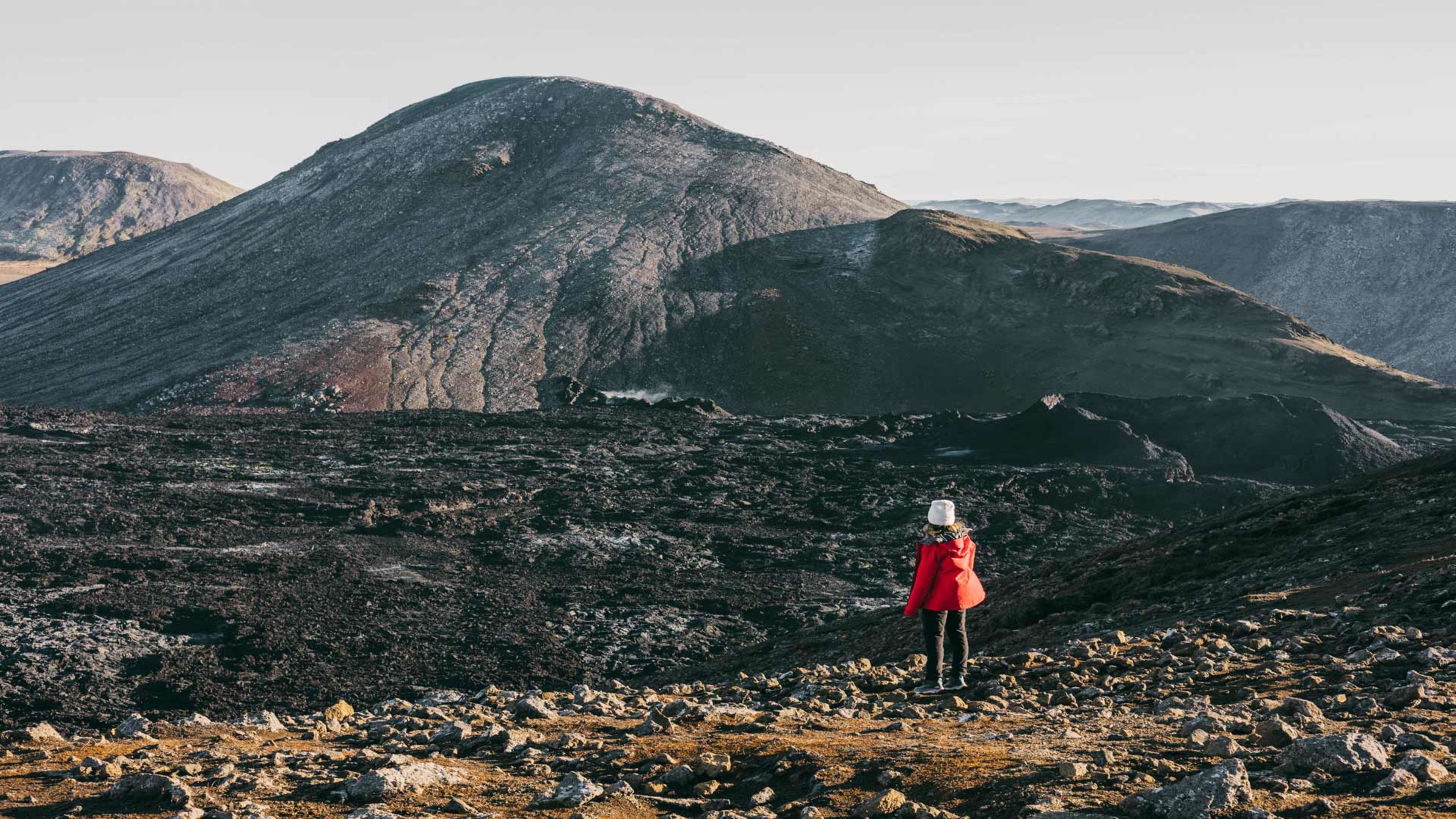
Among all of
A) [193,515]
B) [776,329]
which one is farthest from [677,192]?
[193,515]

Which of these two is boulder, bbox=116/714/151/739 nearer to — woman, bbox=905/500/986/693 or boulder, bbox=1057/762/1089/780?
woman, bbox=905/500/986/693

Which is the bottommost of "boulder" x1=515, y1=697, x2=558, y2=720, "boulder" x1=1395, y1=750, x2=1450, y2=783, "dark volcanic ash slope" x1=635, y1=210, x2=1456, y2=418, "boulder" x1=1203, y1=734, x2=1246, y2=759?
"boulder" x1=515, y1=697, x2=558, y2=720

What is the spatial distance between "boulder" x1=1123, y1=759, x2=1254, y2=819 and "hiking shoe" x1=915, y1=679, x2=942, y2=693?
412cm

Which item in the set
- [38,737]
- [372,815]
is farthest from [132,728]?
[372,815]

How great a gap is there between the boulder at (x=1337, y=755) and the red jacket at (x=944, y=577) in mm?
3513

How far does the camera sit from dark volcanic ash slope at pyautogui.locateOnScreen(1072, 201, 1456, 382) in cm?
7806

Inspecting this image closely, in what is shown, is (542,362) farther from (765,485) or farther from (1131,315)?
(1131,315)

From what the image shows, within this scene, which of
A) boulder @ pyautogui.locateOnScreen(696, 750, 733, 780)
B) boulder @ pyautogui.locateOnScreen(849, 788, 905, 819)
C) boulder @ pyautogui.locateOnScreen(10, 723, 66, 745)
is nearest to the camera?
boulder @ pyautogui.locateOnScreen(849, 788, 905, 819)

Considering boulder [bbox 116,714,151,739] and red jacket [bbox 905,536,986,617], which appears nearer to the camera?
boulder [bbox 116,714,151,739]

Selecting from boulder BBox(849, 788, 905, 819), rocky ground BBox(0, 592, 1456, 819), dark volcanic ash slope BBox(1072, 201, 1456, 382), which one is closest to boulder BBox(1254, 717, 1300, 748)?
rocky ground BBox(0, 592, 1456, 819)

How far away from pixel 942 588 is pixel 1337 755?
384 cm

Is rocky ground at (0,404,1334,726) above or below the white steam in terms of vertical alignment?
below

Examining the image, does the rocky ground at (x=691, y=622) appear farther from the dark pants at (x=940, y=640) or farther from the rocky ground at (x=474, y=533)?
the dark pants at (x=940, y=640)

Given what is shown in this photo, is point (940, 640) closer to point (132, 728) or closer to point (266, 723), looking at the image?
point (266, 723)
